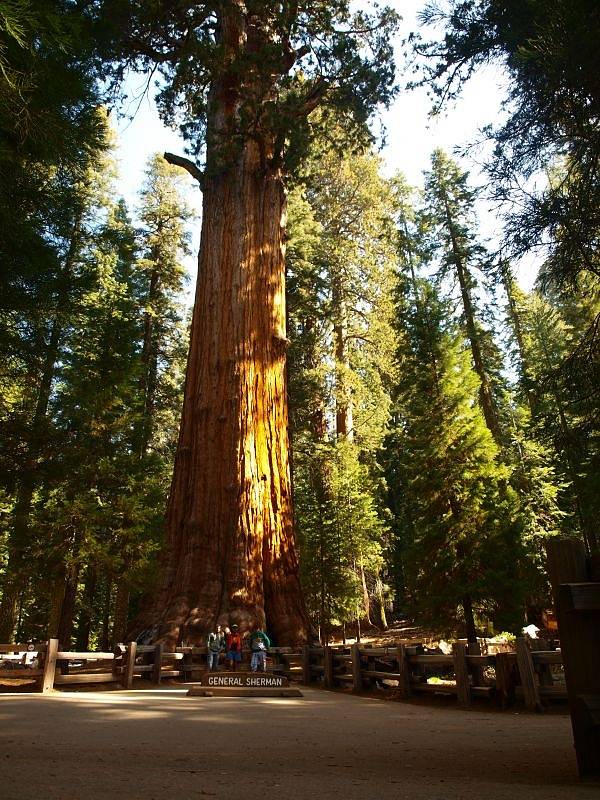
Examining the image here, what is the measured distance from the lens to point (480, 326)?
2478 centimetres

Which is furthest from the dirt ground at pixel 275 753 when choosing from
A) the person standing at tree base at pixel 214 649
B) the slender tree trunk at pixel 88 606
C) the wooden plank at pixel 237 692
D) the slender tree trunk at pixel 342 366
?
the slender tree trunk at pixel 342 366

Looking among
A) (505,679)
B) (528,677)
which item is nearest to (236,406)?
(505,679)

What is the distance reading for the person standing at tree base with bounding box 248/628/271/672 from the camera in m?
10.6

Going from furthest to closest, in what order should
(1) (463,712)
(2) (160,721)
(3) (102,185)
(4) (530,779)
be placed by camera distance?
(3) (102,185), (1) (463,712), (2) (160,721), (4) (530,779)

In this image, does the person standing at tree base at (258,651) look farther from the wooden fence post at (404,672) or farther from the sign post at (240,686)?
the wooden fence post at (404,672)

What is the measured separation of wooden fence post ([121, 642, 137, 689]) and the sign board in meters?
2.23

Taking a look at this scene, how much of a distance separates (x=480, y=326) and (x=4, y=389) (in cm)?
1842

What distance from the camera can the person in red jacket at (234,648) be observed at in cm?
1069

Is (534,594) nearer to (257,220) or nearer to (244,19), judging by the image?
(257,220)

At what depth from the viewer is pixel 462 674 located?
8.31 m

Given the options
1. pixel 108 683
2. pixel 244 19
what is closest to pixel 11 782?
pixel 108 683

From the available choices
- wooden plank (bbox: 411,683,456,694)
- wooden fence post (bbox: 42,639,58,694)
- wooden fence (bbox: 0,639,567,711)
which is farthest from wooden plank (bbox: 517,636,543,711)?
wooden fence post (bbox: 42,639,58,694)

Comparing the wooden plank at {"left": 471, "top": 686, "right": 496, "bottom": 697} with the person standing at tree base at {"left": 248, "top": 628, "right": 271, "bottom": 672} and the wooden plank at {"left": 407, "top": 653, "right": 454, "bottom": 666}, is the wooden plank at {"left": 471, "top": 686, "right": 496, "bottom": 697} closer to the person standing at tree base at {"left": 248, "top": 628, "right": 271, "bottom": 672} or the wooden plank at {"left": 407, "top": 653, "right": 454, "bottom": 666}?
the wooden plank at {"left": 407, "top": 653, "right": 454, "bottom": 666}

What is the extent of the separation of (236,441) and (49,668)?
215 inches
